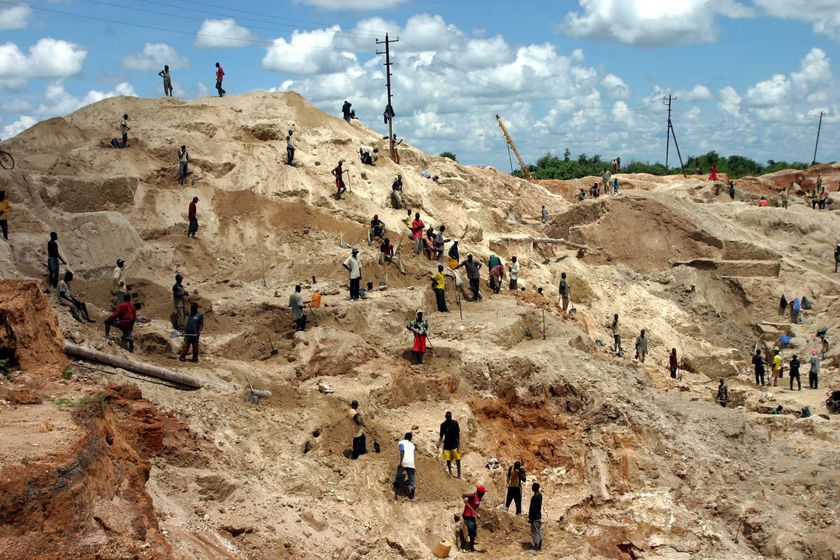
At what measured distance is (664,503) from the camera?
15.6 meters

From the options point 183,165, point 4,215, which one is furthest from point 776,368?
point 4,215

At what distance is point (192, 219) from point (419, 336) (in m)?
7.44

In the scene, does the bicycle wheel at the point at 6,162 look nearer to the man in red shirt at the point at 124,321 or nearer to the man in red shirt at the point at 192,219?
the man in red shirt at the point at 192,219

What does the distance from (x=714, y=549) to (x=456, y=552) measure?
165 inches

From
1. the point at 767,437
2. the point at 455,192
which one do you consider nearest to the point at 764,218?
the point at 455,192

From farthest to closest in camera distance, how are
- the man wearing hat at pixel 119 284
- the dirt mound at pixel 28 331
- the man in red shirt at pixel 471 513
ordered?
the man wearing hat at pixel 119 284
the man in red shirt at pixel 471 513
the dirt mound at pixel 28 331

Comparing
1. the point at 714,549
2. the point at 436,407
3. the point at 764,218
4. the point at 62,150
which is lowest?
the point at 714,549

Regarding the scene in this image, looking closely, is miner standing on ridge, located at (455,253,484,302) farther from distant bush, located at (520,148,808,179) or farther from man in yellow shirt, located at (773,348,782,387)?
distant bush, located at (520,148,808,179)

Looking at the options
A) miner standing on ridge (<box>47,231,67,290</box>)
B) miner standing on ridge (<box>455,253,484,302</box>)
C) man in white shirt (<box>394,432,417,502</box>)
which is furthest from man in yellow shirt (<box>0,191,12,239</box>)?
miner standing on ridge (<box>455,253,484,302</box>)

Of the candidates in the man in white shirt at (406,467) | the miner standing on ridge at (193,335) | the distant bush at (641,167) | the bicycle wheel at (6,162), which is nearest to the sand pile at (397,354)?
the man in white shirt at (406,467)

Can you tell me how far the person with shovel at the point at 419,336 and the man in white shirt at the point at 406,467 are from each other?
394 centimetres

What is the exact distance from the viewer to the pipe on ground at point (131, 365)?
1321cm

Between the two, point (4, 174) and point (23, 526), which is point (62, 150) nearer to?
point (4, 174)

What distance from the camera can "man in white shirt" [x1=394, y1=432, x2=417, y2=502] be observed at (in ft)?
46.8
